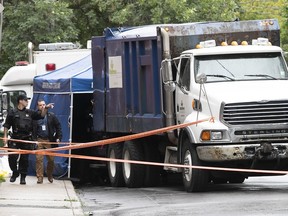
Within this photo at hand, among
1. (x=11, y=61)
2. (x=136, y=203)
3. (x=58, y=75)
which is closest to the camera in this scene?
(x=136, y=203)

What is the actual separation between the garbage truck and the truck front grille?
0.02 meters

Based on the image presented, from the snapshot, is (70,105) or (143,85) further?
(70,105)

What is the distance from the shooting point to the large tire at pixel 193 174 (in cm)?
1698

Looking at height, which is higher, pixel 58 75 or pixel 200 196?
pixel 58 75

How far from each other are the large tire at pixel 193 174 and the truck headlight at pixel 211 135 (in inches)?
16.4

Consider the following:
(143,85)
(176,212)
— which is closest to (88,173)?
(143,85)

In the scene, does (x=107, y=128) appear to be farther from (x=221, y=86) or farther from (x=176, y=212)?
(x=176, y=212)

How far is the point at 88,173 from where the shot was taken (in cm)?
2305

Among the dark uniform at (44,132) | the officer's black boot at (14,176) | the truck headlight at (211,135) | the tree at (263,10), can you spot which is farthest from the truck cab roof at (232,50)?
the tree at (263,10)

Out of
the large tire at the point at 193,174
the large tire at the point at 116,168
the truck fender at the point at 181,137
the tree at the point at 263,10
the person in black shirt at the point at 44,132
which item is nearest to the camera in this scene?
the large tire at the point at 193,174

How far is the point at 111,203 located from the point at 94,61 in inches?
230

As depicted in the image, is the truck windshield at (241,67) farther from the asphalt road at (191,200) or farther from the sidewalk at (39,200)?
the sidewalk at (39,200)

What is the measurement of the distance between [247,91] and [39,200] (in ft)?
13.1

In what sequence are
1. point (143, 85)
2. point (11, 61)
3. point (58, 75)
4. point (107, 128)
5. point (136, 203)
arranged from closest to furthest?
point (136, 203) → point (143, 85) → point (107, 128) → point (58, 75) → point (11, 61)
